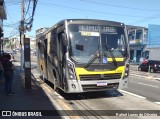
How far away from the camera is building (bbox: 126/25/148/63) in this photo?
64.6 metres

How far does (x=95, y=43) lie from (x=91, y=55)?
0.55 m

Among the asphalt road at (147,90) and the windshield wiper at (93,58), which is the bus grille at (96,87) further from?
the asphalt road at (147,90)

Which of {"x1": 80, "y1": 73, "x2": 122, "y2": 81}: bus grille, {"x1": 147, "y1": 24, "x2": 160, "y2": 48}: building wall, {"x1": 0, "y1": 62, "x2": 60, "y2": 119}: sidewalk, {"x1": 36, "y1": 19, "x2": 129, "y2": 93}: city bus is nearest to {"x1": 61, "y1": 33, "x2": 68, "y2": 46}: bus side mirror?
{"x1": 36, "y1": 19, "x2": 129, "y2": 93}: city bus

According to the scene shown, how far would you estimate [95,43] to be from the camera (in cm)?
1297

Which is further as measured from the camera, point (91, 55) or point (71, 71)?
point (91, 55)

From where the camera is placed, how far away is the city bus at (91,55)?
490 inches

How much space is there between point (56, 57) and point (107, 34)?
100 inches

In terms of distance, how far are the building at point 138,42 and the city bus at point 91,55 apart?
51.4 m

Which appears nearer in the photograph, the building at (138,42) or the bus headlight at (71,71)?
the bus headlight at (71,71)

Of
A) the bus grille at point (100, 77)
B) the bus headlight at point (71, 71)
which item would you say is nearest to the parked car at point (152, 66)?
the bus grille at point (100, 77)

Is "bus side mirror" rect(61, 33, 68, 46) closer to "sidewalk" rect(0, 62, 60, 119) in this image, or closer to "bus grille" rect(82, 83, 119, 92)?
"bus grille" rect(82, 83, 119, 92)

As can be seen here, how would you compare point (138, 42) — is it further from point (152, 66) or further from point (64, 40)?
point (64, 40)

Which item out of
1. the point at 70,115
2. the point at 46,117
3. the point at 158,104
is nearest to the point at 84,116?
the point at 70,115

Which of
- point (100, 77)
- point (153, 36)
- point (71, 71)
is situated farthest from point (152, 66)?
point (71, 71)
